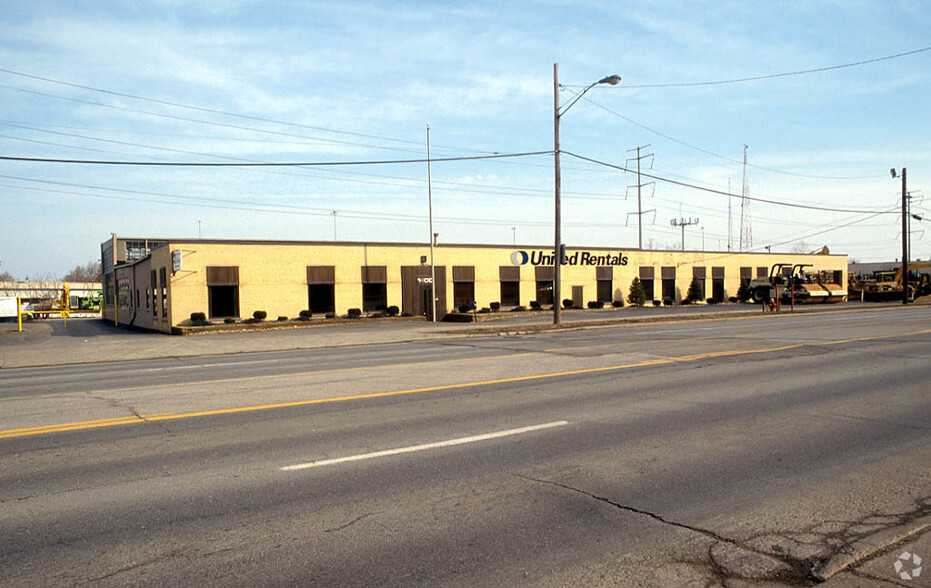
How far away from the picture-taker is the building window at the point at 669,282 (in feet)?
176

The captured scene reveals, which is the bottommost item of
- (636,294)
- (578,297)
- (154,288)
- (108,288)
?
(578,297)

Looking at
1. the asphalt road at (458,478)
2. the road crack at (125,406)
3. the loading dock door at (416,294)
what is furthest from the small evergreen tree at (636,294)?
the road crack at (125,406)

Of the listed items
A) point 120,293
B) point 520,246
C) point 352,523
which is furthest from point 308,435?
point 120,293

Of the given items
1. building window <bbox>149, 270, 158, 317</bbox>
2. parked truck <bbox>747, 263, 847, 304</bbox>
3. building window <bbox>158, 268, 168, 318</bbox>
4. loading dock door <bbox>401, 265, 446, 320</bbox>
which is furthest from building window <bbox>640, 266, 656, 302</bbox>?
building window <bbox>149, 270, 158, 317</bbox>

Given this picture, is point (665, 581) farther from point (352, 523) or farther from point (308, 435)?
point (308, 435)

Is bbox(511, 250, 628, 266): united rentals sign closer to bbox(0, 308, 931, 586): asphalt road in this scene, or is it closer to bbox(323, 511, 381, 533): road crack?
bbox(0, 308, 931, 586): asphalt road

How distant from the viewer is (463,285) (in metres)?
42.5

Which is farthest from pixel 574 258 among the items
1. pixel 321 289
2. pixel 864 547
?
pixel 864 547

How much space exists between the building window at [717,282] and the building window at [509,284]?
21.4 meters

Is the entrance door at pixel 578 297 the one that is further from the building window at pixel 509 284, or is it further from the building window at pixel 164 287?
the building window at pixel 164 287

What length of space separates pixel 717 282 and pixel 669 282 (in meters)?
5.99

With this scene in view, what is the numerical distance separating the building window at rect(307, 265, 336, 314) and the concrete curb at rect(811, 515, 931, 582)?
3427 centimetres

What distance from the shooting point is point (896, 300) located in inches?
2126

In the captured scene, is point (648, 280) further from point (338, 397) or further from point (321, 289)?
point (338, 397)
